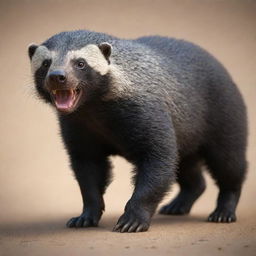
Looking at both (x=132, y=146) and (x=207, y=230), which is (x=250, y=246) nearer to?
(x=207, y=230)

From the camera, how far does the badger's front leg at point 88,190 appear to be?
8336 millimetres

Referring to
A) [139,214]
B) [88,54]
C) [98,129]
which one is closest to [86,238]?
[139,214]

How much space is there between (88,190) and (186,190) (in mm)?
2093

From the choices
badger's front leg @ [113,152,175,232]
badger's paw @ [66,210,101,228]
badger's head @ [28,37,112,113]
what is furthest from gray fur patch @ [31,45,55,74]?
badger's paw @ [66,210,101,228]

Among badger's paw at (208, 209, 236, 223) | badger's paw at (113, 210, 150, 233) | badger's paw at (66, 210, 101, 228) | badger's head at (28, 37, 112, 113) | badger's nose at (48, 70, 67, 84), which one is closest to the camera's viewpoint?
badger's nose at (48, 70, 67, 84)

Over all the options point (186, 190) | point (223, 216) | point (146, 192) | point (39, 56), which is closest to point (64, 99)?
Result: point (39, 56)

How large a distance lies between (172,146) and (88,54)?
1.33 meters

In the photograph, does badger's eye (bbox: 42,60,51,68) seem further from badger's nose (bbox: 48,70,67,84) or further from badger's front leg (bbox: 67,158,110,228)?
badger's front leg (bbox: 67,158,110,228)

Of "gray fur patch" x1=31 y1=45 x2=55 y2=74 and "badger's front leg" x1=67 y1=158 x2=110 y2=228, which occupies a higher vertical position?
"gray fur patch" x1=31 y1=45 x2=55 y2=74

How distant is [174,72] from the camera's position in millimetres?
8648

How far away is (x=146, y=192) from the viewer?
7801 millimetres

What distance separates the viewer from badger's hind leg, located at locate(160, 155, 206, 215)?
32.6 ft

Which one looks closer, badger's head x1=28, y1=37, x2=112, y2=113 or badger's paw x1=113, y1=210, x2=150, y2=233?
badger's head x1=28, y1=37, x2=112, y2=113

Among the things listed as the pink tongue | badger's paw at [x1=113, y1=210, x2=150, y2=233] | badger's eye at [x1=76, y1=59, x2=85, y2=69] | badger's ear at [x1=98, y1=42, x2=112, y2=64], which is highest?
badger's ear at [x1=98, y1=42, x2=112, y2=64]
